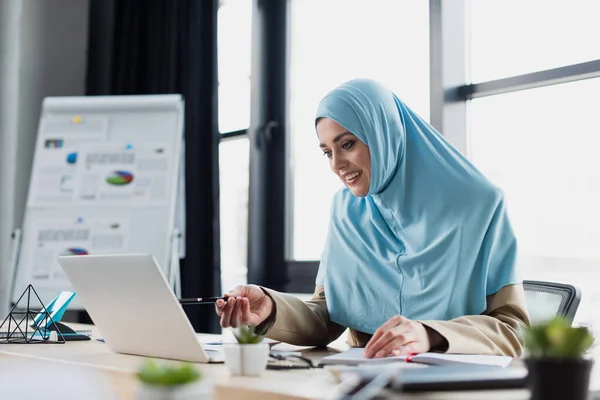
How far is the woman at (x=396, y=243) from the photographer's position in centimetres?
156

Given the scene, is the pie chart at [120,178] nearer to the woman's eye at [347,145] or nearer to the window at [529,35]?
the window at [529,35]

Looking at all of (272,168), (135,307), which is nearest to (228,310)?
(135,307)

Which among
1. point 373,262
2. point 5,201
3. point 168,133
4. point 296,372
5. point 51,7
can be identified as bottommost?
point 296,372

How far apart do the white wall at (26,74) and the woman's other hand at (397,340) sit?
3.04 m

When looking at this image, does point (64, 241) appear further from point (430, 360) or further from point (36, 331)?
point (430, 360)

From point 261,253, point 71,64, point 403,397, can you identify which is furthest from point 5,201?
point 403,397

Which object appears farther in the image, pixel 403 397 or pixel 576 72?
pixel 576 72

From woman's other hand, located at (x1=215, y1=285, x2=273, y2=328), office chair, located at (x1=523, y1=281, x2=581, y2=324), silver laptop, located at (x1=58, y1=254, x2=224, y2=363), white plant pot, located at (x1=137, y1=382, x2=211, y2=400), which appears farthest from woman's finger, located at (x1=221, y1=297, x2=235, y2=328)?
white plant pot, located at (x1=137, y1=382, x2=211, y2=400)

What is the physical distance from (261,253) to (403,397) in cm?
266

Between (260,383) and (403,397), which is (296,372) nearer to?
(260,383)

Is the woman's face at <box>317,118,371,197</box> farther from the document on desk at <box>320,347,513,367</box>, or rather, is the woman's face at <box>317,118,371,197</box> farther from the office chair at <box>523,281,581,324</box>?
the document on desk at <box>320,347,513,367</box>

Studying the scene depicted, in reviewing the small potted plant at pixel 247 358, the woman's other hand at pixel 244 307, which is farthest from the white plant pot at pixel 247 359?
the woman's other hand at pixel 244 307

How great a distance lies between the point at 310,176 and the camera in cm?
324

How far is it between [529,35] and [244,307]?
58.3 inches
